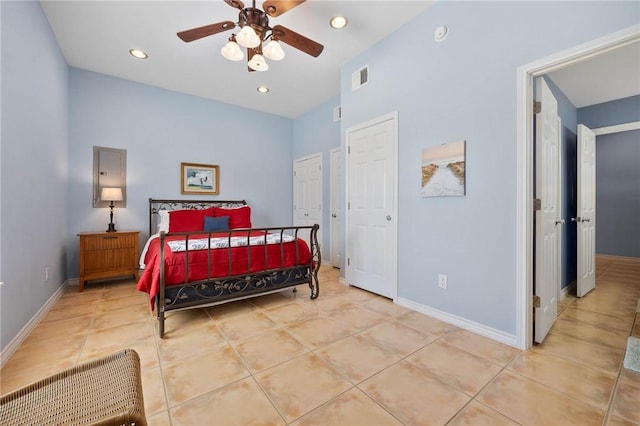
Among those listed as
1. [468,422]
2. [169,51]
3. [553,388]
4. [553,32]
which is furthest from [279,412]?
[169,51]

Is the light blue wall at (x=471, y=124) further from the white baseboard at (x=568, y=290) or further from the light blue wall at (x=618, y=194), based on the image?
the light blue wall at (x=618, y=194)

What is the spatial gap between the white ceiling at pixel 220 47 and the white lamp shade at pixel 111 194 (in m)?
1.69

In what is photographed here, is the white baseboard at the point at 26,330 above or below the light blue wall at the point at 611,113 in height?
below

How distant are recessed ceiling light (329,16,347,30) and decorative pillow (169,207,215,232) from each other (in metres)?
3.05

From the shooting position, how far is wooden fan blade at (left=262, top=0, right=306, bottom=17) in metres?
2.02

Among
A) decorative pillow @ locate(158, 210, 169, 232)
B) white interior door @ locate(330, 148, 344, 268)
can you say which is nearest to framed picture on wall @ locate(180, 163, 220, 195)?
decorative pillow @ locate(158, 210, 169, 232)

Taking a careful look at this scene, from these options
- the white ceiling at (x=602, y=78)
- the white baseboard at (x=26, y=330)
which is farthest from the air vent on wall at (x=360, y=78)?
the white baseboard at (x=26, y=330)

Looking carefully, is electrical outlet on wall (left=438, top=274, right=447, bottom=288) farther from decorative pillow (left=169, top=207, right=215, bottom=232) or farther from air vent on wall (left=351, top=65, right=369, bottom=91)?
decorative pillow (left=169, top=207, right=215, bottom=232)

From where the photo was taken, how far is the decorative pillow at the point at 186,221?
3.79m

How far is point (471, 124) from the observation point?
2.30 metres

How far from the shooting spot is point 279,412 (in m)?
1.39

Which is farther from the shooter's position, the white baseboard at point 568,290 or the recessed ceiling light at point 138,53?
the recessed ceiling light at point 138,53

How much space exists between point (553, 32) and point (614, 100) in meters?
3.39

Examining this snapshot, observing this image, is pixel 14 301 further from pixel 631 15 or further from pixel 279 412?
pixel 631 15
